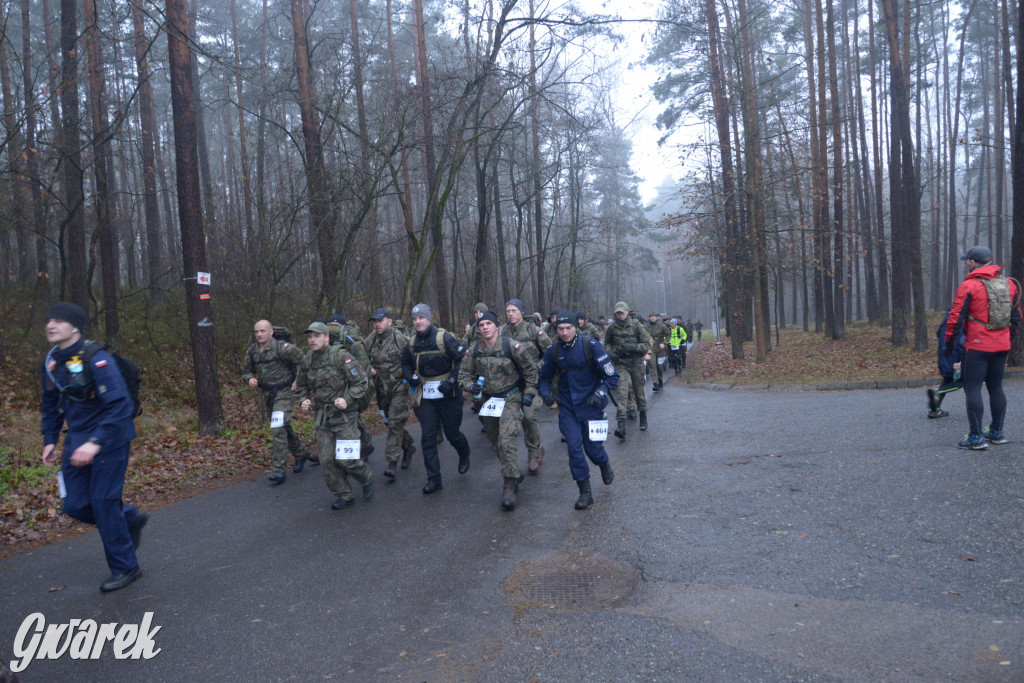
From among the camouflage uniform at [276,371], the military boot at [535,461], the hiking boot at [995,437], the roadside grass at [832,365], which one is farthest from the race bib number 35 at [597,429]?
the roadside grass at [832,365]

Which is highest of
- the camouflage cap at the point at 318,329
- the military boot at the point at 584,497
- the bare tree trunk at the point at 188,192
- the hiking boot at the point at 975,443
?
the bare tree trunk at the point at 188,192

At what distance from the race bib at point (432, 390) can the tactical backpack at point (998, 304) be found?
18.9ft

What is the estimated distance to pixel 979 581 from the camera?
4.55m

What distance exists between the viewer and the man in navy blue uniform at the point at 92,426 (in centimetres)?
521

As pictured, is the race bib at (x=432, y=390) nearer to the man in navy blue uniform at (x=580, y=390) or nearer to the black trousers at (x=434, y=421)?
the black trousers at (x=434, y=421)

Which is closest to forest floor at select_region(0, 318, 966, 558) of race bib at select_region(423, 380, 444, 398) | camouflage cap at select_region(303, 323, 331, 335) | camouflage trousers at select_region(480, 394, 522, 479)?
camouflage cap at select_region(303, 323, 331, 335)

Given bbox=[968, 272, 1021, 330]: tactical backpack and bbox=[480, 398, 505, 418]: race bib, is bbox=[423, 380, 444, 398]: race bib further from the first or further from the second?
bbox=[968, 272, 1021, 330]: tactical backpack

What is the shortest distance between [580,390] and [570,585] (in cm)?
252

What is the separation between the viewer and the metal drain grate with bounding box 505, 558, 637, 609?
4.67 meters

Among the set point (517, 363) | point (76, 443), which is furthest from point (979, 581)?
point (76, 443)

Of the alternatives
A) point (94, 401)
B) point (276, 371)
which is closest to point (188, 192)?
point (276, 371)

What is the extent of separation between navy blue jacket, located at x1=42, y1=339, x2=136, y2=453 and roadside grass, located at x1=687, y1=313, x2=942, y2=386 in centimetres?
1540

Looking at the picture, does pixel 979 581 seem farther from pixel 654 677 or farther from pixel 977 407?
pixel 977 407

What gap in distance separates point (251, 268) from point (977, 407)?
14.5 meters
